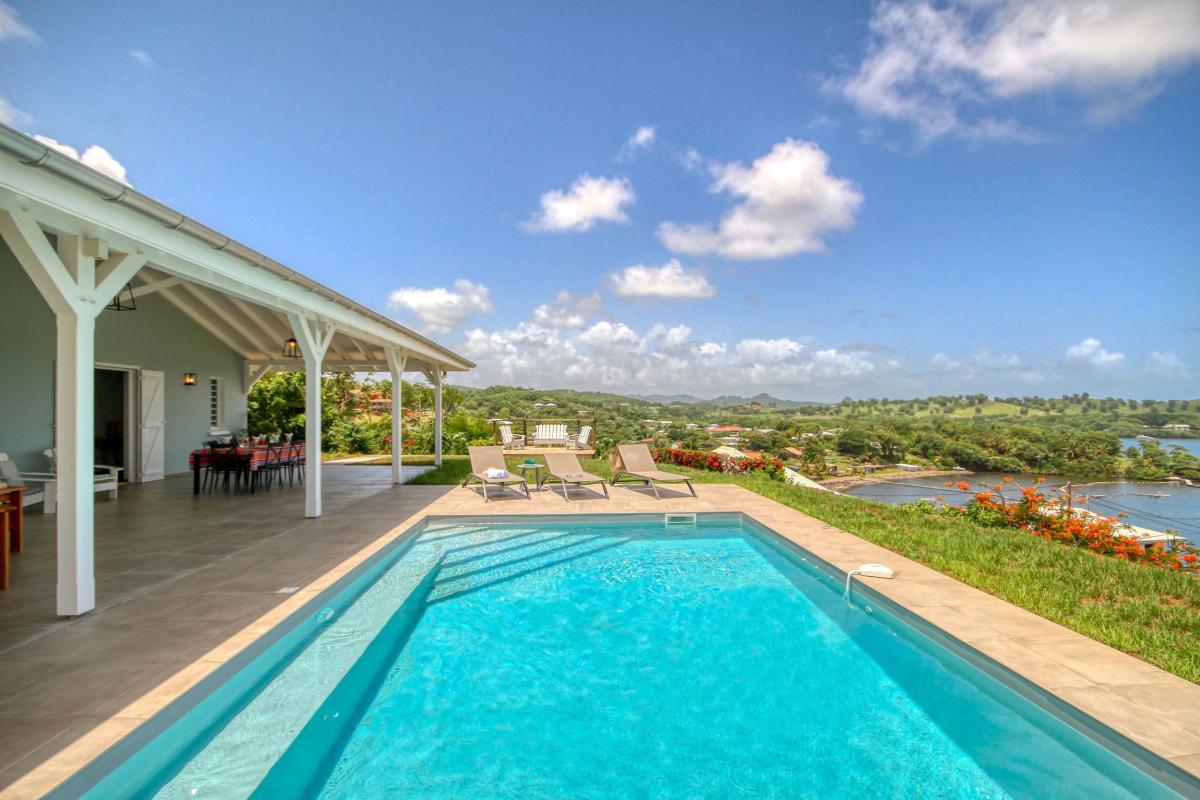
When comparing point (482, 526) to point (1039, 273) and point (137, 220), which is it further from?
point (1039, 273)

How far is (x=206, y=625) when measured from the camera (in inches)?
145

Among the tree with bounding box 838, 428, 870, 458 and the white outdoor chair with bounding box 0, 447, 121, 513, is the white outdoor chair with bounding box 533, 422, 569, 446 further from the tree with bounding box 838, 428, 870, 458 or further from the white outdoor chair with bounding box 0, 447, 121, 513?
the tree with bounding box 838, 428, 870, 458

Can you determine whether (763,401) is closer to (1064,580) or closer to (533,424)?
(533,424)

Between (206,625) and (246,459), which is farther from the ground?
(246,459)

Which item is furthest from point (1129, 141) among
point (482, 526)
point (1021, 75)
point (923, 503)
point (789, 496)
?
point (482, 526)

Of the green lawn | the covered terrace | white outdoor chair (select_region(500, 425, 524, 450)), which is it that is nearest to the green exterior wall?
the covered terrace

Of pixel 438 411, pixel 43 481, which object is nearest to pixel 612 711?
pixel 43 481

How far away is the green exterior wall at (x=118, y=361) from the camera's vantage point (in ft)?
25.0

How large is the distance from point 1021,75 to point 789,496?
1161 cm

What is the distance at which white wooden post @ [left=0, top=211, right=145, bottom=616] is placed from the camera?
3654 mm

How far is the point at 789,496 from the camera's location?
927 cm

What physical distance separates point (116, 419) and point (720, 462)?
13557 mm

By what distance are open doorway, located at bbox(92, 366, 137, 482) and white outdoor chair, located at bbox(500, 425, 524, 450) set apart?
8.40 metres

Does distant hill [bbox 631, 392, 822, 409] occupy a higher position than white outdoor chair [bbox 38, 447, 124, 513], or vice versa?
distant hill [bbox 631, 392, 822, 409]
